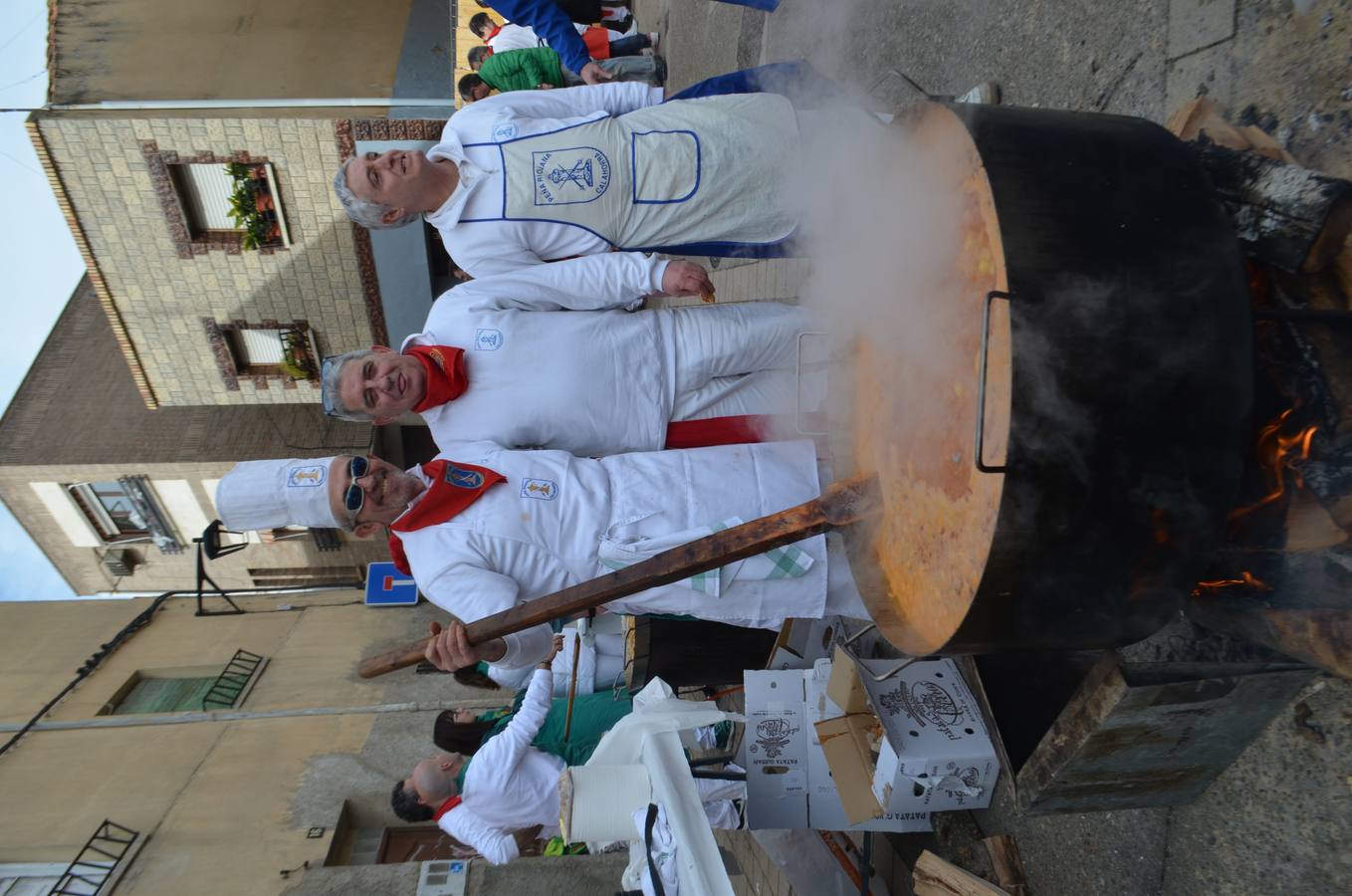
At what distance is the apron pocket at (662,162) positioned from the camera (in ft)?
9.43

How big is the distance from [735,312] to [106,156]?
32.5 ft

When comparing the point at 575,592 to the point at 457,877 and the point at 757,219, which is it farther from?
the point at 457,877

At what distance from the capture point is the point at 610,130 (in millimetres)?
2900

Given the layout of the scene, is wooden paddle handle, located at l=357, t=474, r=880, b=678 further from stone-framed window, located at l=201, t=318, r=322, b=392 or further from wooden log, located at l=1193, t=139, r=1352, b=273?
stone-framed window, located at l=201, t=318, r=322, b=392

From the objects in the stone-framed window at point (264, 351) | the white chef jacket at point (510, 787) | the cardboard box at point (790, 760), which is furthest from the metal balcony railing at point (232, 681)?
the cardboard box at point (790, 760)

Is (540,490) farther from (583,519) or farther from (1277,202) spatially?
(1277,202)

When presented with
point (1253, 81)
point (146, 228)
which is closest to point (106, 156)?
point (146, 228)

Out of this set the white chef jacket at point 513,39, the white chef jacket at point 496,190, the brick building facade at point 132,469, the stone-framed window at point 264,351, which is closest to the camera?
the white chef jacket at point 496,190

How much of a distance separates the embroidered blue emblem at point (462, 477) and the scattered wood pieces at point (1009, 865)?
2.56 meters

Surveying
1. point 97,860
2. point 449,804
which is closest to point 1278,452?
point 449,804

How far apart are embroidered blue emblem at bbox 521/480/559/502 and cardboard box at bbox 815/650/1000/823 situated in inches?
53.8

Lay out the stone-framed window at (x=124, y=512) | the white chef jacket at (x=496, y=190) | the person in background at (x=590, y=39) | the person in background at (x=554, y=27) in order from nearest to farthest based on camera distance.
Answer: the white chef jacket at (x=496, y=190) < the person in background at (x=554, y=27) < the person in background at (x=590, y=39) < the stone-framed window at (x=124, y=512)

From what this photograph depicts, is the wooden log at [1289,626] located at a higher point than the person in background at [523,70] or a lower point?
higher

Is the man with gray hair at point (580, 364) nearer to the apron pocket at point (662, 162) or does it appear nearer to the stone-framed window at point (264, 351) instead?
the apron pocket at point (662, 162)
